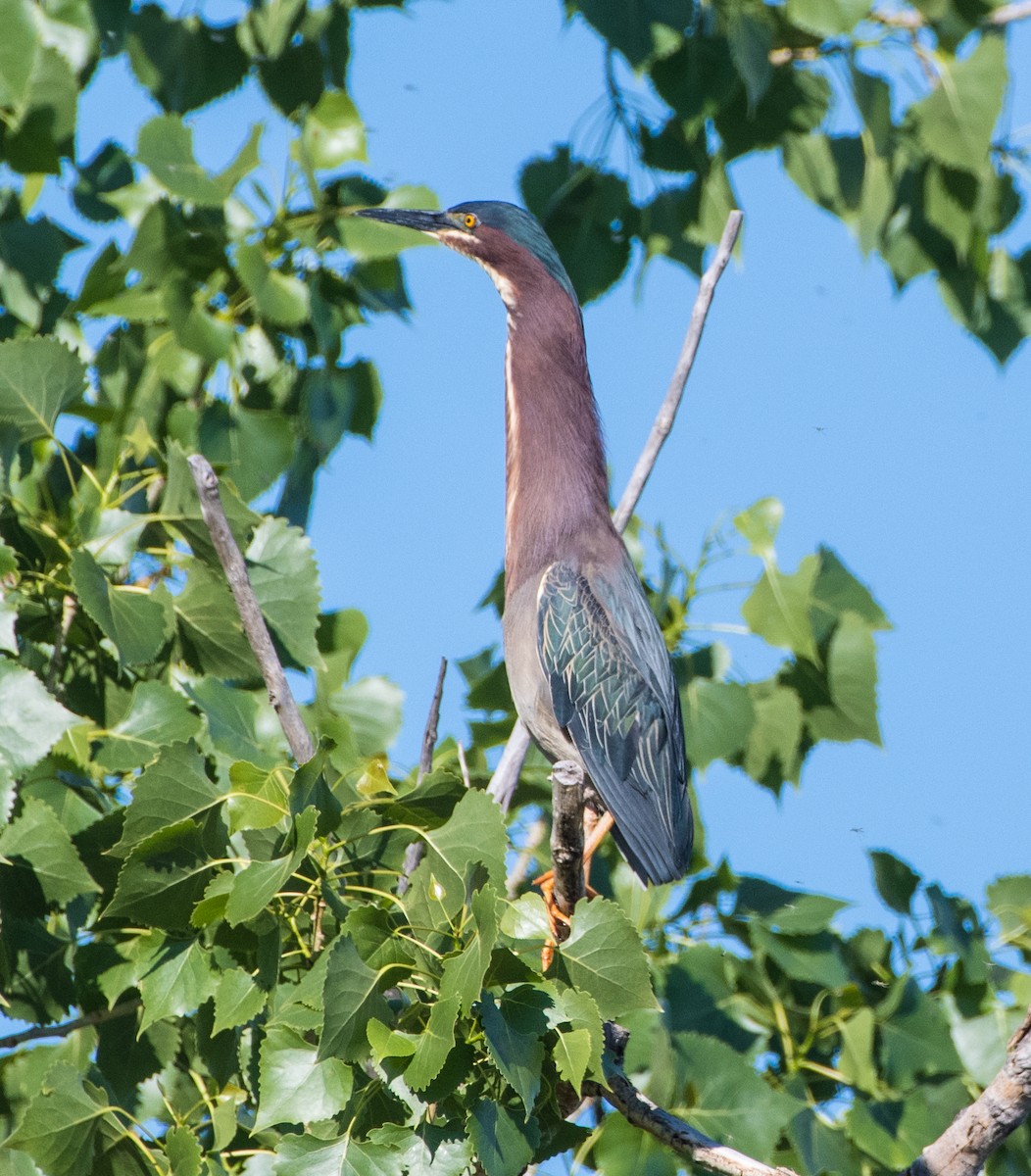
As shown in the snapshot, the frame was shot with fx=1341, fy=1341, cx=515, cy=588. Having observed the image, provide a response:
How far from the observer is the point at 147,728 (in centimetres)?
195

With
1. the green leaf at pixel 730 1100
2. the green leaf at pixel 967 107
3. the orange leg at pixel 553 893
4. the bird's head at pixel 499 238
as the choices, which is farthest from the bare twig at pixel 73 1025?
the green leaf at pixel 967 107

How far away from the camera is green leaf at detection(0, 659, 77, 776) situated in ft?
5.62

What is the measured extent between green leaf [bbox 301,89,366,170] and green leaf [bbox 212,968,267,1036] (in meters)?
1.55

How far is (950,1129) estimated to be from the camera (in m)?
1.45

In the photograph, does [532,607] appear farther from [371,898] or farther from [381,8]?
[381,8]

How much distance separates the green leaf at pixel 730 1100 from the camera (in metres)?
2.21

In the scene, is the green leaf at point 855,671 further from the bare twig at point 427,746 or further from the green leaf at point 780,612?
the bare twig at point 427,746

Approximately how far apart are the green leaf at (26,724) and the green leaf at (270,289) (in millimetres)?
959

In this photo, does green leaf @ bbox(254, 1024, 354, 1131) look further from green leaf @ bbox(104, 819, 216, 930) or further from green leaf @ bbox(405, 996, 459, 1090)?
green leaf @ bbox(104, 819, 216, 930)

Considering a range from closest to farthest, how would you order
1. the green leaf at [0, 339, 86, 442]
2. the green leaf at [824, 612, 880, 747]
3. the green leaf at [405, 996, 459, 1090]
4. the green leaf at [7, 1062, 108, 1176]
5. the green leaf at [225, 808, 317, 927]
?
the green leaf at [405, 996, 459, 1090] → the green leaf at [225, 808, 317, 927] → the green leaf at [7, 1062, 108, 1176] → the green leaf at [0, 339, 86, 442] → the green leaf at [824, 612, 880, 747]

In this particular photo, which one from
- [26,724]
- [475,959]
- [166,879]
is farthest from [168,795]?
[475,959]

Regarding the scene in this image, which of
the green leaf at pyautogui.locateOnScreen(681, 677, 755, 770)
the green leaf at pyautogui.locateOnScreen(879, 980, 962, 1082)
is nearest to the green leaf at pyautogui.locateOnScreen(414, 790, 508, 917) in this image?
the green leaf at pyautogui.locateOnScreen(681, 677, 755, 770)

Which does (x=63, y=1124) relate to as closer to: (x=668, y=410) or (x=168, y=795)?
(x=168, y=795)

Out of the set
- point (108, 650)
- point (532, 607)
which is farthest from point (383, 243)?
point (108, 650)
